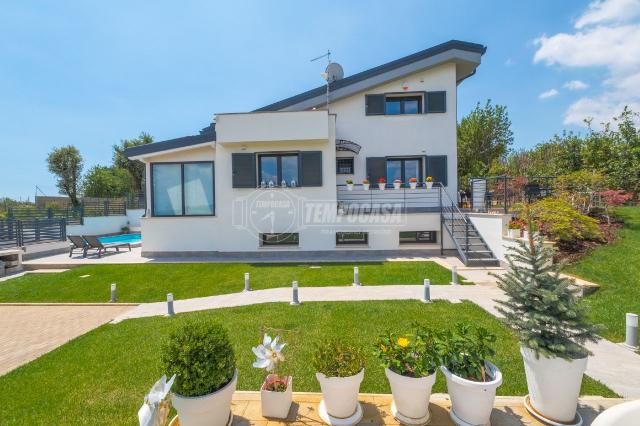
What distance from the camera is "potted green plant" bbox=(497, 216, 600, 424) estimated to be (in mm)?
2344

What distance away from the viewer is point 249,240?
11906mm

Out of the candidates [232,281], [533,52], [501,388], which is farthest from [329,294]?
[533,52]

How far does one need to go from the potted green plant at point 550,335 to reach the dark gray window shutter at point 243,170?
34.4 ft

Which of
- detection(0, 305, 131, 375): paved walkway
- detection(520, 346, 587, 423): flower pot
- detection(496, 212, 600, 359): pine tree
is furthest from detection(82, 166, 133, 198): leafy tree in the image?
detection(520, 346, 587, 423): flower pot

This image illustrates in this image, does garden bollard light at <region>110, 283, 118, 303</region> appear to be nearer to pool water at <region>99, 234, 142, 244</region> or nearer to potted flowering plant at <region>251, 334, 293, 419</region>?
potted flowering plant at <region>251, 334, 293, 419</region>

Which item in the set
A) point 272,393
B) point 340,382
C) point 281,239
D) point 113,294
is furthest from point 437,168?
point 113,294

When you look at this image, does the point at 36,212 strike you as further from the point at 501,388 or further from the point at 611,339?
the point at 611,339

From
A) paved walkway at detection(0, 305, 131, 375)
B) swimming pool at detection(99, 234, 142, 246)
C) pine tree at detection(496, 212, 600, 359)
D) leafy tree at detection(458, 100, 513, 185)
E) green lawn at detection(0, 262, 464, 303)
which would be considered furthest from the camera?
leafy tree at detection(458, 100, 513, 185)

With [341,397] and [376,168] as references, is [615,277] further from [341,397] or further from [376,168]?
[376,168]

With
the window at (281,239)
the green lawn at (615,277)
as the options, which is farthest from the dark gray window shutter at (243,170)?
the green lawn at (615,277)

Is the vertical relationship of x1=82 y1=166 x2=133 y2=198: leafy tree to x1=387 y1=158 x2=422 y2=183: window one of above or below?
above

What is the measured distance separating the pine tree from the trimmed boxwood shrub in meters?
2.65

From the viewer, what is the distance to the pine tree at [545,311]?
2344 millimetres

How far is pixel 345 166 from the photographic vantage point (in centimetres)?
1342
